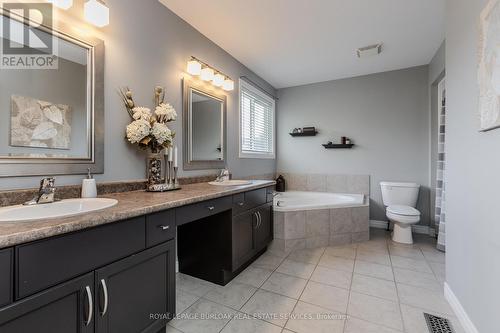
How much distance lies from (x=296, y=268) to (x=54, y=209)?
2.00 metres

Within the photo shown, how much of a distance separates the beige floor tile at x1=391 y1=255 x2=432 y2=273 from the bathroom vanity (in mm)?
2003

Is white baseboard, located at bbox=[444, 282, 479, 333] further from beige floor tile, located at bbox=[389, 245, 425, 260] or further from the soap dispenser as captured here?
the soap dispenser

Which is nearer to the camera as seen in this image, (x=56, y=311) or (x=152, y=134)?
(x=56, y=311)

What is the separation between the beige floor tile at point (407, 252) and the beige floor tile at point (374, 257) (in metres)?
0.16

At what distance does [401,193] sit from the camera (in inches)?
126

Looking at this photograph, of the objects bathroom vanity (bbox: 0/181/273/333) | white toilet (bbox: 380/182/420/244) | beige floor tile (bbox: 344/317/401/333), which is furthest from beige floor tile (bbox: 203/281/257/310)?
white toilet (bbox: 380/182/420/244)

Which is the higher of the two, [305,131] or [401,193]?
[305,131]

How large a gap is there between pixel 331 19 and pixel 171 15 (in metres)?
1.50

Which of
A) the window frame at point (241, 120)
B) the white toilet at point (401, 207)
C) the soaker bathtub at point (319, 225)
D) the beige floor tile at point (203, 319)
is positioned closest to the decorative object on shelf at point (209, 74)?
the window frame at point (241, 120)

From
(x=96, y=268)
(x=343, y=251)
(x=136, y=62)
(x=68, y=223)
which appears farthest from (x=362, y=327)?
(x=136, y=62)

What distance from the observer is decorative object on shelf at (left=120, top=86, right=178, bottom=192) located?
162 cm

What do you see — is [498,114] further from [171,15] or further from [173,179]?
[171,15]

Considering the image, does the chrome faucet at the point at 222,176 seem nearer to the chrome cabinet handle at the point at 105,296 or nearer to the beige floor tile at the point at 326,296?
the beige floor tile at the point at 326,296

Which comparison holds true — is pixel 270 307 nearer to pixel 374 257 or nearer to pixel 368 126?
pixel 374 257
